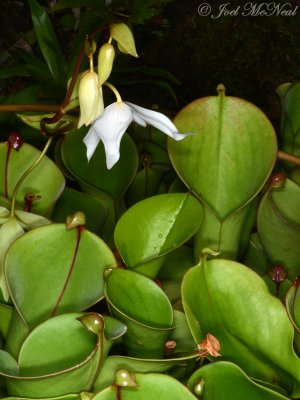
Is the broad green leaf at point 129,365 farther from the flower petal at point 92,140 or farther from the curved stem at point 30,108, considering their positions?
the curved stem at point 30,108

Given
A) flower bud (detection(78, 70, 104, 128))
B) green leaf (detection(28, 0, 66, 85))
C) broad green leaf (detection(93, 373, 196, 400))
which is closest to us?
broad green leaf (detection(93, 373, 196, 400))

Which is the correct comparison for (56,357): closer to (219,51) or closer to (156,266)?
(156,266)

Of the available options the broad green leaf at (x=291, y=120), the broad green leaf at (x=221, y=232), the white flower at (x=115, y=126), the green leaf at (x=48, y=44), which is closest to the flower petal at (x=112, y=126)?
the white flower at (x=115, y=126)

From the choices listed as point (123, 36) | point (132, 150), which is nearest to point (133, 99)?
point (132, 150)

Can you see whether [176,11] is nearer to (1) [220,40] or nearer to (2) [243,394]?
(1) [220,40]

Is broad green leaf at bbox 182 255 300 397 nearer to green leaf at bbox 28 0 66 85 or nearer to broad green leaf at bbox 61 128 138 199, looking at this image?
broad green leaf at bbox 61 128 138 199

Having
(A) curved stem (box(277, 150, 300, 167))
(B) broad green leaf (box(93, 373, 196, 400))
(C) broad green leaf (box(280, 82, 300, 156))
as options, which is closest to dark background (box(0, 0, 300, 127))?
(C) broad green leaf (box(280, 82, 300, 156))
